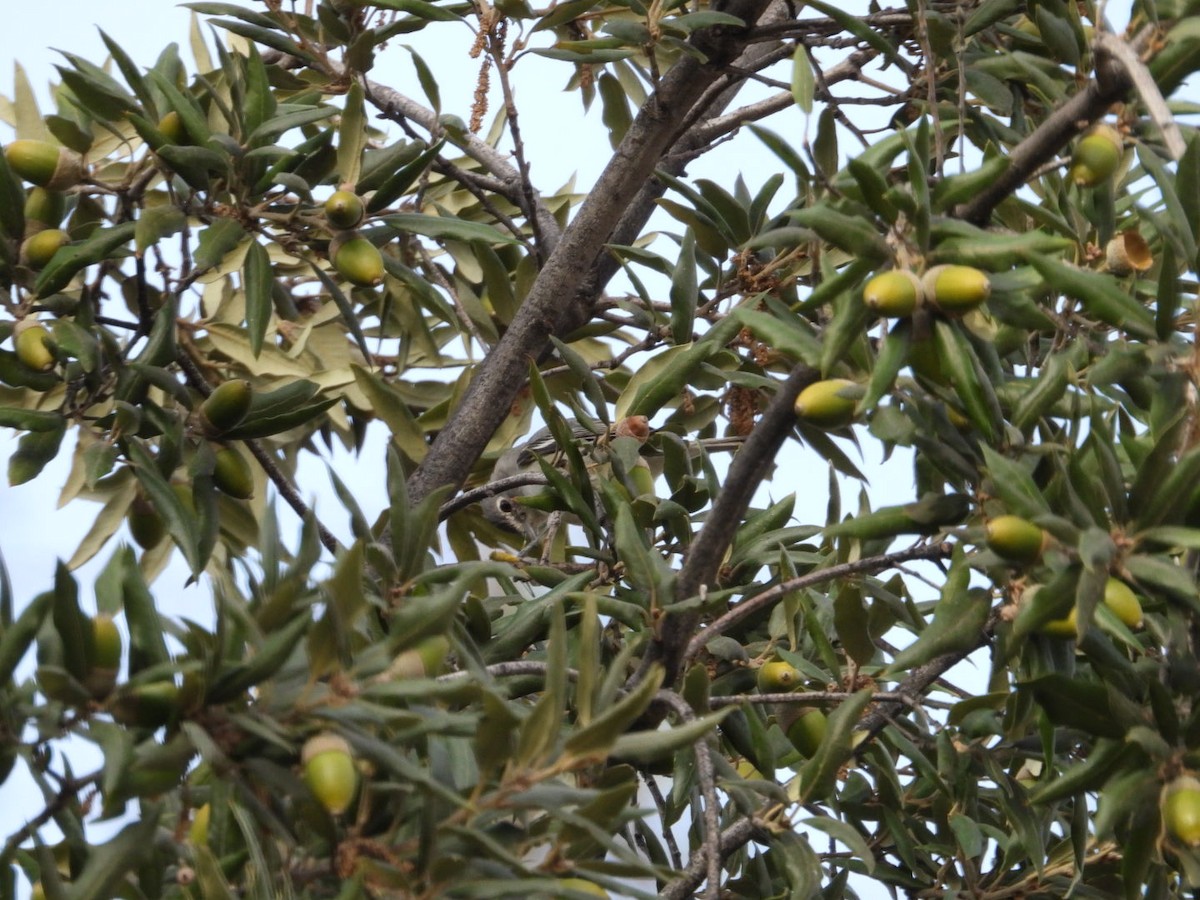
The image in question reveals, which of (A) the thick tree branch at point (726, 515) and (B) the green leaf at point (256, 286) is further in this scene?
(B) the green leaf at point (256, 286)

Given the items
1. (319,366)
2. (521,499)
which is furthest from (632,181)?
(319,366)

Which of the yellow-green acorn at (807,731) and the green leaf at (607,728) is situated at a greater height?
the yellow-green acorn at (807,731)

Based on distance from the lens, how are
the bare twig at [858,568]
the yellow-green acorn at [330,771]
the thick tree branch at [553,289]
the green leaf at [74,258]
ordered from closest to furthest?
the yellow-green acorn at [330,771] → the bare twig at [858,568] → the green leaf at [74,258] → the thick tree branch at [553,289]

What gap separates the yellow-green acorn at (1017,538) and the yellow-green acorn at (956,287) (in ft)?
0.43

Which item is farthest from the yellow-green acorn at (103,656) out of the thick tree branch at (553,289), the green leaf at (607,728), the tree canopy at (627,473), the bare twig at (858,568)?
the thick tree branch at (553,289)

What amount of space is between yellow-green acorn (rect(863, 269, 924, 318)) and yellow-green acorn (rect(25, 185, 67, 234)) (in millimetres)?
795

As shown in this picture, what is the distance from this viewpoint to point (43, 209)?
4.04 ft

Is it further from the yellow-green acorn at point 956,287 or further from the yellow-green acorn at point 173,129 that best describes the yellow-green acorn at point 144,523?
the yellow-green acorn at point 956,287

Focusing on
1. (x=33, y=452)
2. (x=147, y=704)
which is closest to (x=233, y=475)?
(x=33, y=452)

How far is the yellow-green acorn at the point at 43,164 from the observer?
1213 mm

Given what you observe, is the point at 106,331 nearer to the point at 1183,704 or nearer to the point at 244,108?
the point at 244,108

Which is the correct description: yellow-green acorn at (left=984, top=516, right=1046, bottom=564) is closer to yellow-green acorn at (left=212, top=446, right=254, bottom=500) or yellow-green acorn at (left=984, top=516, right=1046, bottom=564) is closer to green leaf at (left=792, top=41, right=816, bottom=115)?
green leaf at (left=792, top=41, right=816, bottom=115)

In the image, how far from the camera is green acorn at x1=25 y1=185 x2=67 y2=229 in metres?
1.23

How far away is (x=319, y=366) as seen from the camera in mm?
1649
